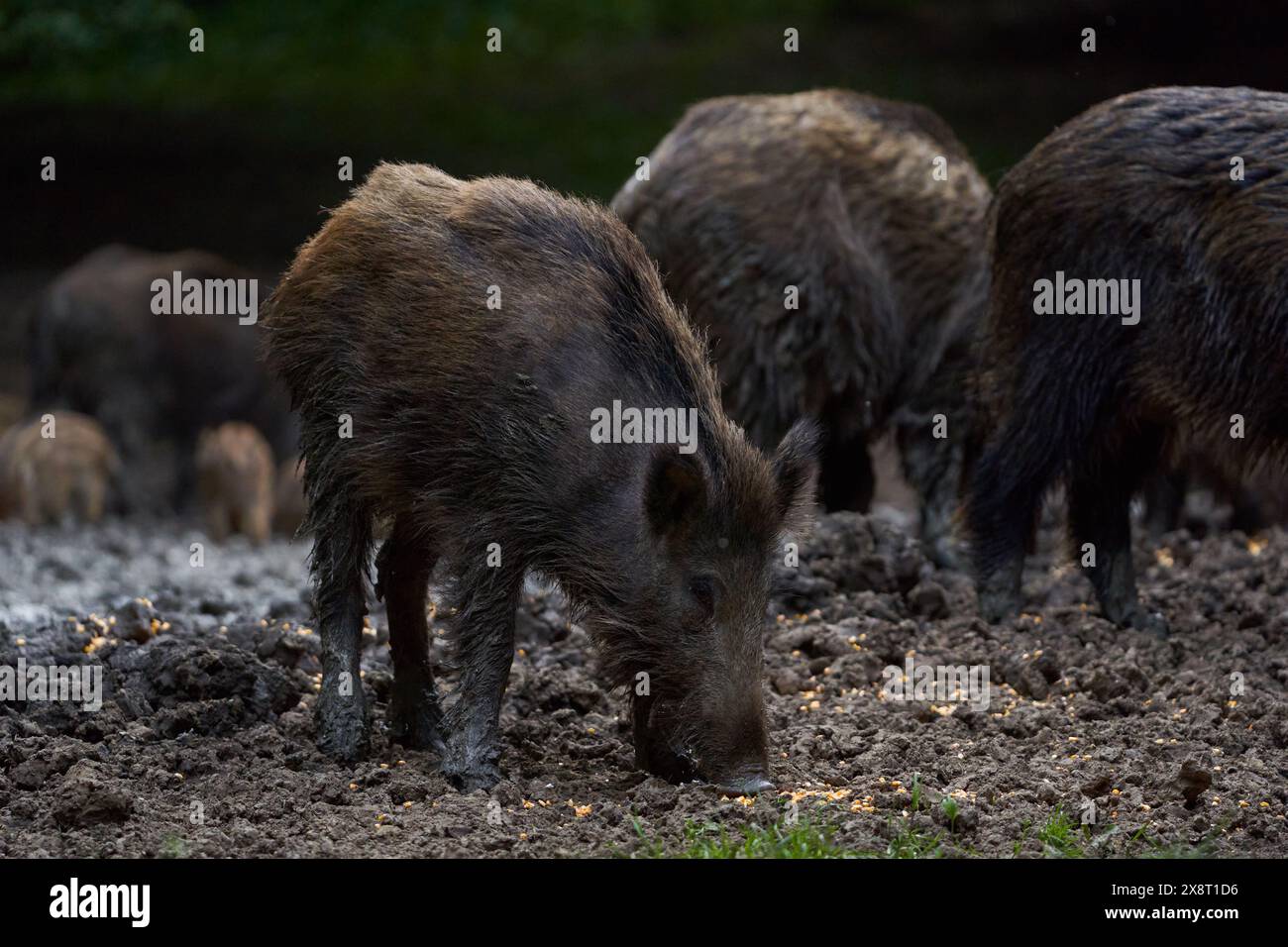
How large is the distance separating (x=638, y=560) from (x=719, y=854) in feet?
3.50

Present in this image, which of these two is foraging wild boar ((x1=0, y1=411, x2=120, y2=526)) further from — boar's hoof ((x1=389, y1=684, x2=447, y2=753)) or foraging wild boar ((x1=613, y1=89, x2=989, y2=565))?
boar's hoof ((x1=389, y1=684, x2=447, y2=753))

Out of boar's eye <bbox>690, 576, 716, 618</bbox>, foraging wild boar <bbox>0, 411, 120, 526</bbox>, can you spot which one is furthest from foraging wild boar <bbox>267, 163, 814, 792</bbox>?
foraging wild boar <bbox>0, 411, 120, 526</bbox>

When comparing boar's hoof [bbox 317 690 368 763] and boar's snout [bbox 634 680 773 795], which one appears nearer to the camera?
boar's snout [bbox 634 680 773 795]

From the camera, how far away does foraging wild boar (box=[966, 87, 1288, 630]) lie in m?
6.23

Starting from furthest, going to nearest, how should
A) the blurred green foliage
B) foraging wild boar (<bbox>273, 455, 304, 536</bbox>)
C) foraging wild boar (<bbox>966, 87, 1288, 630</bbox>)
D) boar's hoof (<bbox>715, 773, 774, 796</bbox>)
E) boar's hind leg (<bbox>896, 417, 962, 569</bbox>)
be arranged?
the blurred green foliage < foraging wild boar (<bbox>273, 455, 304, 536</bbox>) < boar's hind leg (<bbox>896, 417, 962, 569</bbox>) < foraging wild boar (<bbox>966, 87, 1288, 630</bbox>) < boar's hoof (<bbox>715, 773, 774, 796</bbox>)

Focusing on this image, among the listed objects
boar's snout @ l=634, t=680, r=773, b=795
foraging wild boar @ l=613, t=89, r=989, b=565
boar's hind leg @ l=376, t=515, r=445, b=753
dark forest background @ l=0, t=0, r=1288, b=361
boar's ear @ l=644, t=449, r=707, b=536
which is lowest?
boar's snout @ l=634, t=680, r=773, b=795

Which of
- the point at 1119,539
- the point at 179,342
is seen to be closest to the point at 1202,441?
the point at 1119,539

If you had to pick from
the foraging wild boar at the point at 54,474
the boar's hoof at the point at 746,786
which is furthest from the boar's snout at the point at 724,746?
the foraging wild boar at the point at 54,474

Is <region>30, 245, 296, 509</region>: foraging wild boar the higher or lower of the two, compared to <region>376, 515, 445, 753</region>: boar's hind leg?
higher

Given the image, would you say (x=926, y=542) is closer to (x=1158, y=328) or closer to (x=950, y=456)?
(x=950, y=456)

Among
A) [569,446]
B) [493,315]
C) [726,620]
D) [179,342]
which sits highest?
[179,342]

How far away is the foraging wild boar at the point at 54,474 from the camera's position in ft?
41.1
